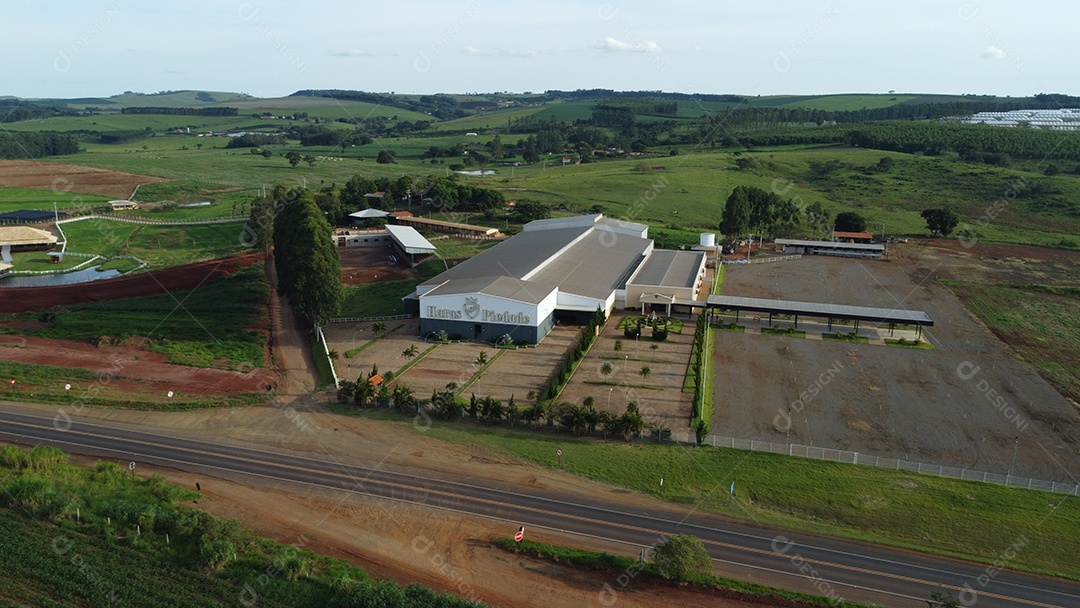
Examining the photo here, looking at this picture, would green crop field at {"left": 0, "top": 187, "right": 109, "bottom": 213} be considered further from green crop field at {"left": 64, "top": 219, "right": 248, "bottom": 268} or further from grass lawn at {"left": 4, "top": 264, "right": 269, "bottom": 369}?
grass lawn at {"left": 4, "top": 264, "right": 269, "bottom": 369}

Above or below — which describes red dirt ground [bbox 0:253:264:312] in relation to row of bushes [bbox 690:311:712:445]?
above

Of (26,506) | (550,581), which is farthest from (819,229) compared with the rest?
(26,506)

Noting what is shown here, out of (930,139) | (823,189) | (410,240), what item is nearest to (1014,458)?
(410,240)

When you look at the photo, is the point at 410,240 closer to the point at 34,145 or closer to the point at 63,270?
the point at 63,270

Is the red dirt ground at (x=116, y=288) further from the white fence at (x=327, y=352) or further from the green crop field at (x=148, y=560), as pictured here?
the green crop field at (x=148, y=560)

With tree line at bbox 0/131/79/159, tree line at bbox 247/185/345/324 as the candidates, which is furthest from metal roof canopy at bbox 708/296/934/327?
tree line at bbox 0/131/79/159

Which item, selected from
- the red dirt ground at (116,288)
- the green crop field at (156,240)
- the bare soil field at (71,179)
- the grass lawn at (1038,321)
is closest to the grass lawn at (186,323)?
the red dirt ground at (116,288)
